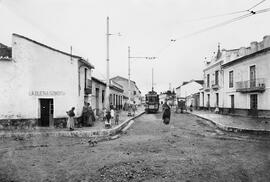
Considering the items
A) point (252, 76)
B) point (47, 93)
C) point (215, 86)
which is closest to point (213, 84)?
point (215, 86)

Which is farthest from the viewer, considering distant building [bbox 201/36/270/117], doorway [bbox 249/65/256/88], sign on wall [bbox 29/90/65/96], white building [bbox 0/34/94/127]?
doorway [bbox 249/65/256/88]

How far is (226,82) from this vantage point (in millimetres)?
26547

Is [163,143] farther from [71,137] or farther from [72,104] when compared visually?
[72,104]

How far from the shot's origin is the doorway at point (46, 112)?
14031 mm

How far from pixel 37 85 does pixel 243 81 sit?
20006 mm

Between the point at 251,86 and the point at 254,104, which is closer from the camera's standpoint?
the point at 251,86

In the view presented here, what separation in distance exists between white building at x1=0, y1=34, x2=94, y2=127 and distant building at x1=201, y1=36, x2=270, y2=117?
654 inches

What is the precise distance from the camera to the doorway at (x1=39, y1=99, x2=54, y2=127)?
1403cm

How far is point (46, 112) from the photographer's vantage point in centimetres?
1410

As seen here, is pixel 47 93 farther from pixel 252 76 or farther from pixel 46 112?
pixel 252 76

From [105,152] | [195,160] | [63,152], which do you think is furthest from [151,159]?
[63,152]

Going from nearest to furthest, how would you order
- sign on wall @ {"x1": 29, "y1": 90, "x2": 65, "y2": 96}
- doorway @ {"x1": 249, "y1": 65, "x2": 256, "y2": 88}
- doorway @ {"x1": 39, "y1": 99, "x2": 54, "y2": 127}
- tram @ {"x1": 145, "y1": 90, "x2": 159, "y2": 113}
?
sign on wall @ {"x1": 29, "y1": 90, "x2": 65, "y2": 96}, doorway @ {"x1": 39, "y1": 99, "x2": 54, "y2": 127}, doorway @ {"x1": 249, "y1": 65, "x2": 256, "y2": 88}, tram @ {"x1": 145, "y1": 90, "x2": 159, "y2": 113}

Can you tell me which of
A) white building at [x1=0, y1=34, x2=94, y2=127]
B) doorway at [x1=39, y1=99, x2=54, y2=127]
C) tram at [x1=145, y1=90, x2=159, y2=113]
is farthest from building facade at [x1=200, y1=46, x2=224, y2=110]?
doorway at [x1=39, y1=99, x2=54, y2=127]

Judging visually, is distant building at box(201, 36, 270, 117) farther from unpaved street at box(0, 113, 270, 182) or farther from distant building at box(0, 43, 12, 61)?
distant building at box(0, 43, 12, 61)
